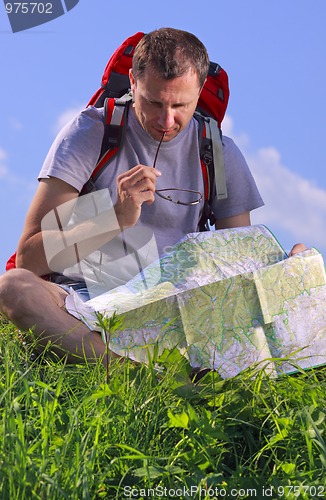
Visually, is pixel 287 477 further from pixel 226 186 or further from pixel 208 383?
pixel 226 186

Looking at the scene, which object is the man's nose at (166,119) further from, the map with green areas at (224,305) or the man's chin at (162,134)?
the map with green areas at (224,305)

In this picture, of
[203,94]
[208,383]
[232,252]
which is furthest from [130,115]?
[208,383]

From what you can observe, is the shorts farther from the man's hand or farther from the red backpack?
the man's hand

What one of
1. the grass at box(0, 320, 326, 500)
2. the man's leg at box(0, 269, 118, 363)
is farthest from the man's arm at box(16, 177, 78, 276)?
the grass at box(0, 320, 326, 500)

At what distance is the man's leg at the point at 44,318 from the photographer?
15.9 feet

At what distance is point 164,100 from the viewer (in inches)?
203

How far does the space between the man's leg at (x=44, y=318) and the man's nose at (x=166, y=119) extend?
1.29m

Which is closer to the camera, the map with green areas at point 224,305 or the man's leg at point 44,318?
the map with green areas at point 224,305

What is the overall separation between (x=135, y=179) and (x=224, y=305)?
0.91 meters

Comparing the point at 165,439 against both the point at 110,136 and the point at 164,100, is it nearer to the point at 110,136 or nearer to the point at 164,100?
the point at 164,100

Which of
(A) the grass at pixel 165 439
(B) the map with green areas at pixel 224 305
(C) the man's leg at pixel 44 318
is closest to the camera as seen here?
(A) the grass at pixel 165 439

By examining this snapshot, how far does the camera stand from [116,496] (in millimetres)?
2920

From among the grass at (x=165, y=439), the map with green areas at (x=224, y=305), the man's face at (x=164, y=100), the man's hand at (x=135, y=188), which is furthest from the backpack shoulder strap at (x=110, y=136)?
the grass at (x=165, y=439)

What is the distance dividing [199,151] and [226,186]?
317mm
